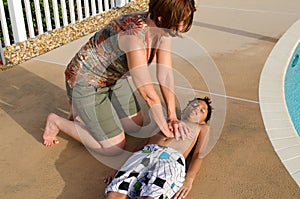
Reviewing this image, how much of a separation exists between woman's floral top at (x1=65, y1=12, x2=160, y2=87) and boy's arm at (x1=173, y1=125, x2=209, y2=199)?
2.20 ft

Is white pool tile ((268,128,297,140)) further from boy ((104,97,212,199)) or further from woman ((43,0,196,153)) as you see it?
woman ((43,0,196,153))

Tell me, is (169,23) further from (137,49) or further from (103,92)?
(103,92)

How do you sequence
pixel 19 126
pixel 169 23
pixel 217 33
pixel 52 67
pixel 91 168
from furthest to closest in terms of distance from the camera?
pixel 217 33
pixel 52 67
pixel 19 126
pixel 91 168
pixel 169 23

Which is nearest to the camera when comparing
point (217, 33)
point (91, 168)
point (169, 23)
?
point (169, 23)

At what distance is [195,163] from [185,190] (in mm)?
287

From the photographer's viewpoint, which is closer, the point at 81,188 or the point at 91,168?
the point at 81,188

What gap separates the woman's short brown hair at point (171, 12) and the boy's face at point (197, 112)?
0.71 meters

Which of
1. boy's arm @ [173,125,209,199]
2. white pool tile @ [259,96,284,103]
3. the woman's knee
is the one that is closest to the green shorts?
the woman's knee

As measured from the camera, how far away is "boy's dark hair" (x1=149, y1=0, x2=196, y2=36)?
2330 millimetres

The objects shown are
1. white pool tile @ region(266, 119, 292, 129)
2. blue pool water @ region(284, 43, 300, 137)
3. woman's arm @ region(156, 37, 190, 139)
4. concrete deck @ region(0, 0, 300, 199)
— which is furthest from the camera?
blue pool water @ region(284, 43, 300, 137)

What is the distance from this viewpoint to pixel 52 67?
453cm

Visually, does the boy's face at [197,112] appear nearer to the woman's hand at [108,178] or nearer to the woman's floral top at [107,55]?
the woman's floral top at [107,55]

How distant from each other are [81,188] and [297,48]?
11.5 feet

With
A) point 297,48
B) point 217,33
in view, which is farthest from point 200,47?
point 297,48
